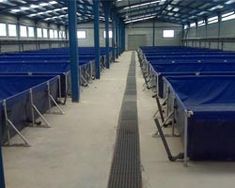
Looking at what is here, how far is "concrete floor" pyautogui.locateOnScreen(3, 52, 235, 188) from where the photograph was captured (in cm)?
377

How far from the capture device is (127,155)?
15.3 feet

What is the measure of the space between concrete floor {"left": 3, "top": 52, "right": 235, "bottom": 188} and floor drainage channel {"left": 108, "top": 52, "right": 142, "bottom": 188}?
8 centimetres

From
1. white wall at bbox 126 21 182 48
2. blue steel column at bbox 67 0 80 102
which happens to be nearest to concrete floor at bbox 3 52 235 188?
blue steel column at bbox 67 0 80 102

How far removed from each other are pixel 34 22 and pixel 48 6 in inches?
309

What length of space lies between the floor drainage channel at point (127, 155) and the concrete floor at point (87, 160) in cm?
8

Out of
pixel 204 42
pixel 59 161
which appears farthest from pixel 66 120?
pixel 204 42

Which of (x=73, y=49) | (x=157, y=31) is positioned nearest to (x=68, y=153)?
(x=73, y=49)

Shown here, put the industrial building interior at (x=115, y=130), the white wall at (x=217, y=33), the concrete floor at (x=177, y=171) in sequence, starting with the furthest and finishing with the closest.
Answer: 1. the white wall at (x=217, y=33)
2. the industrial building interior at (x=115, y=130)
3. the concrete floor at (x=177, y=171)

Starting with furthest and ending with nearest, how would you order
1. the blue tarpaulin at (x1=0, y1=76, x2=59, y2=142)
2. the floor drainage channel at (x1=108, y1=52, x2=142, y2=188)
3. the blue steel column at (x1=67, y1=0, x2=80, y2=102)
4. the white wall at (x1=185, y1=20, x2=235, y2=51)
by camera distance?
the white wall at (x1=185, y1=20, x2=235, y2=51)
the blue steel column at (x1=67, y1=0, x2=80, y2=102)
the blue tarpaulin at (x1=0, y1=76, x2=59, y2=142)
the floor drainage channel at (x1=108, y1=52, x2=142, y2=188)

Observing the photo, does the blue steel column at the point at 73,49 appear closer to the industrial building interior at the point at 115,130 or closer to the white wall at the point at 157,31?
the industrial building interior at the point at 115,130

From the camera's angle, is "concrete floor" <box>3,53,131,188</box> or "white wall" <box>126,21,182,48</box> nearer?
"concrete floor" <box>3,53,131,188</box>

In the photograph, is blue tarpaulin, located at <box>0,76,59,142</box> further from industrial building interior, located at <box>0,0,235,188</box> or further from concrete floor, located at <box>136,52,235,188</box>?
concrete floor, located at <box>136,52,235,188</box>

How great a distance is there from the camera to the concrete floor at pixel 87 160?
3.77 metres

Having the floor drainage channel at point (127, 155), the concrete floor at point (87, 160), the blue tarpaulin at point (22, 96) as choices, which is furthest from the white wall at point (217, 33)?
the concrete floor at point (87, 160)
